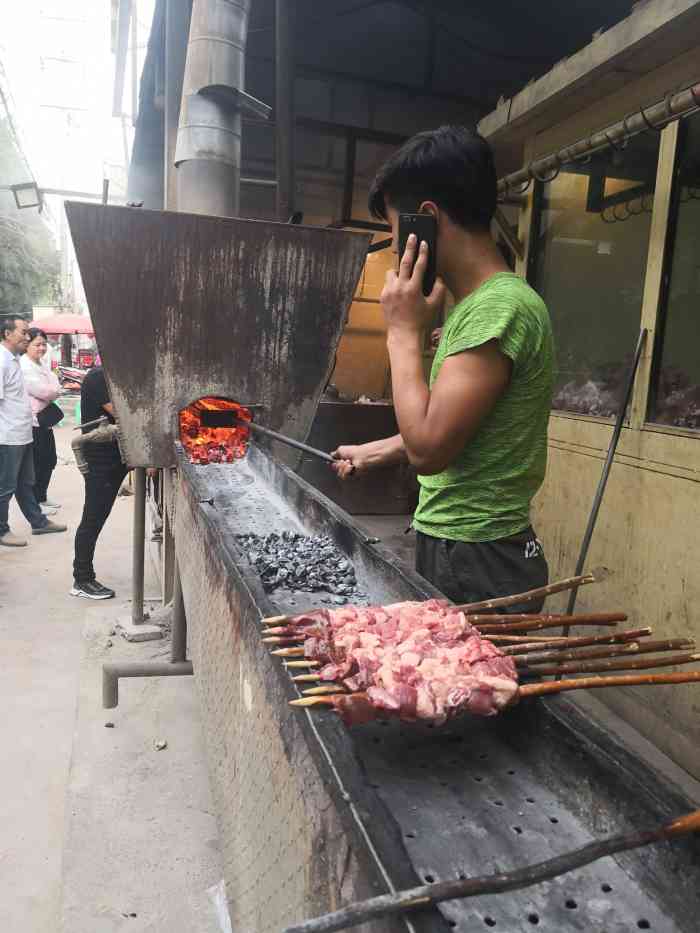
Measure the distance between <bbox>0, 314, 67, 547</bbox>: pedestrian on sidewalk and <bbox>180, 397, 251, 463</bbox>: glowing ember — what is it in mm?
3442

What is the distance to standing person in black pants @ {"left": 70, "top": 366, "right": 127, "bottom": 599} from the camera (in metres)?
5.94

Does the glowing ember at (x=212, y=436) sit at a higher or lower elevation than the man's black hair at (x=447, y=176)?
lower

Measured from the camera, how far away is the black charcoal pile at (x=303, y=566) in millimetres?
2609

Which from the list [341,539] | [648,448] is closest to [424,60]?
[648,448]

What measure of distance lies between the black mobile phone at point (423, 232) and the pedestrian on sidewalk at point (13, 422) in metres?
6.24

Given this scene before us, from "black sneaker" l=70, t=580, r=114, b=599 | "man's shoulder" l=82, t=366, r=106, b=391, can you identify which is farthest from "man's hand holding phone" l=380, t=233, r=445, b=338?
"black sneaker" l=70, t=580, r=114, b=599

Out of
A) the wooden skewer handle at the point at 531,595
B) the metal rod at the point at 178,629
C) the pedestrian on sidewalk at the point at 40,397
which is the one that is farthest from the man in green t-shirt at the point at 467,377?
the pedestrian on sidewalk at the point at 40,397

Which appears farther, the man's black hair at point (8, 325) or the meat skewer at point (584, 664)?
the man's black hair at point (8, 325)

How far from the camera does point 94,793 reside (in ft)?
11.4

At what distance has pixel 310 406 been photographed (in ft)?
16.3

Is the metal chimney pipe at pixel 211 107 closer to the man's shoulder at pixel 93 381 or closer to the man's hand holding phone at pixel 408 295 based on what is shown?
the man's shoulder at pixel 93 381

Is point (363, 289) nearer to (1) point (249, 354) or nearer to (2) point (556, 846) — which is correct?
(1) point (249, 354)

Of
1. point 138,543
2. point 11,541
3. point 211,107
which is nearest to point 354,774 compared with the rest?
point 138,543

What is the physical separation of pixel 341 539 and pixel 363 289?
258 inches
